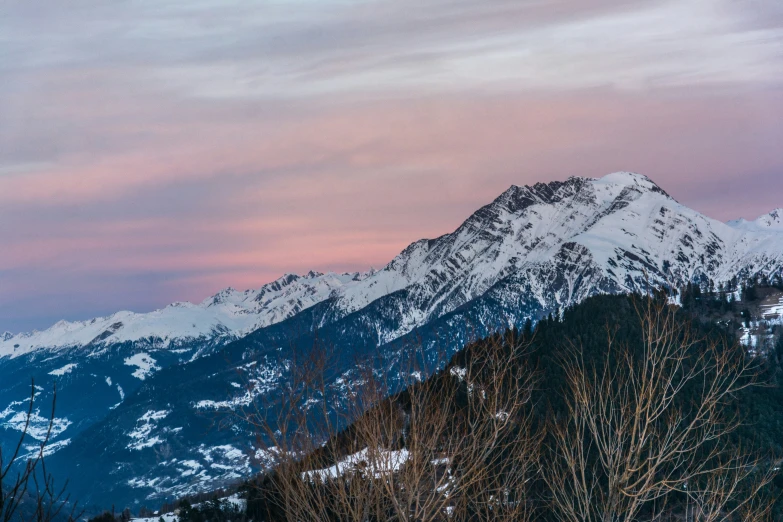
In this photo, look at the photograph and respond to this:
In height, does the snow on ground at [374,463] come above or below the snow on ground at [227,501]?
above

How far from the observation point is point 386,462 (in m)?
25.3

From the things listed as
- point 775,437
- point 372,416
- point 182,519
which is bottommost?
point 775,437

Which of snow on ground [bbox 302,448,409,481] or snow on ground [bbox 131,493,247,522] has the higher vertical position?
snow on ground [bbox 302,448,409,481]

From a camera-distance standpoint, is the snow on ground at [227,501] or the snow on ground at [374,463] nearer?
the snow on ground at [374,463]

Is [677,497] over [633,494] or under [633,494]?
under

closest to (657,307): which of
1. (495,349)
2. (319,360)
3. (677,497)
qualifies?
(495,349)

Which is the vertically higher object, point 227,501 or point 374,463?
point 374,463

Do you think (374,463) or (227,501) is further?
(227,501)

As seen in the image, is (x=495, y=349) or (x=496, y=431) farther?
(x=495, y=349)

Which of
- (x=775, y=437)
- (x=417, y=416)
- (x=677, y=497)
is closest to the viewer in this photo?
(x=417, y=416)

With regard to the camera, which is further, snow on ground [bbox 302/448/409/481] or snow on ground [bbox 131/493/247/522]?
snow on ground [bbox 131/493/247/522]

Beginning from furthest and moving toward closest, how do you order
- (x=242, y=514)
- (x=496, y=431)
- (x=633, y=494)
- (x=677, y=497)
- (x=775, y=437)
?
1. (x=775, y=437)
2. (x=677, y=497)
3. (x=242, y=514)
4. (x=496, y=431)
5. (x=633, y=494)

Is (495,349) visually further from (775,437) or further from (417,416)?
(775,437)

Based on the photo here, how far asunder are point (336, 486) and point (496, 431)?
547 cm
